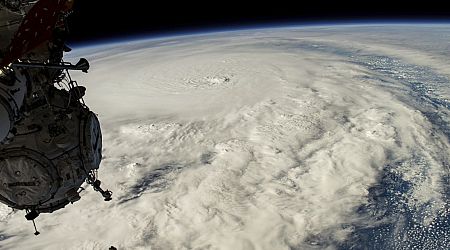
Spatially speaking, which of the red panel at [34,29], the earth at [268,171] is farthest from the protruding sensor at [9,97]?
the earth at [268,171]

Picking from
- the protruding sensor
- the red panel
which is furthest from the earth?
the red panel

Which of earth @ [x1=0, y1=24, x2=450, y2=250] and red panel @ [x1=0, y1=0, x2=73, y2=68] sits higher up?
red panel @ [x1=0, y1=0, x2=73, y2=68]

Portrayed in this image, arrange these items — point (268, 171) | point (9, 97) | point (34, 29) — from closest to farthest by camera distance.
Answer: point (34, 29)
point (9, 97)
point (268, 171)

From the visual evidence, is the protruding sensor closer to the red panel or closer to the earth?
the red panel

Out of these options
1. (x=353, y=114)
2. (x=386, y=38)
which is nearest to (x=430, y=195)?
(x=353, y=114)

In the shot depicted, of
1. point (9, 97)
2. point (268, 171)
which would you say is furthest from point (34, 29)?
point (268, 171)

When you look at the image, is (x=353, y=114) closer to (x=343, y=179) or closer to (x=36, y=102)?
(x=343, y=179)

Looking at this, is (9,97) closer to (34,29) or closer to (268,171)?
(34,29)
